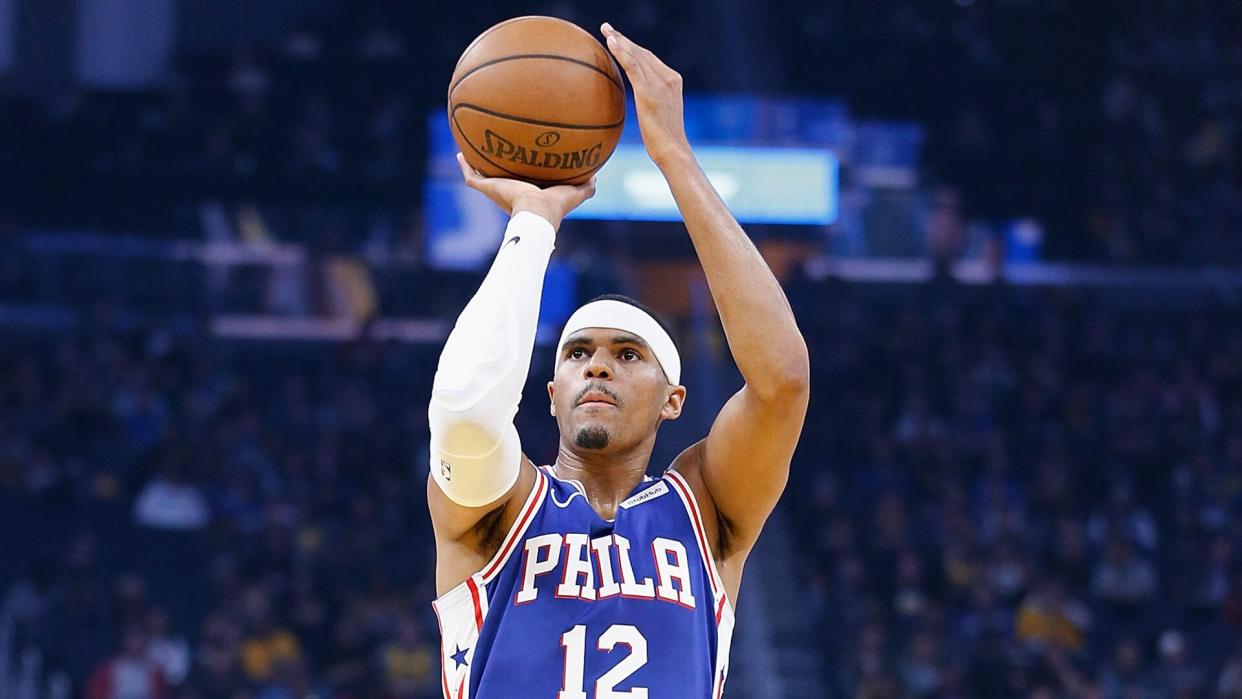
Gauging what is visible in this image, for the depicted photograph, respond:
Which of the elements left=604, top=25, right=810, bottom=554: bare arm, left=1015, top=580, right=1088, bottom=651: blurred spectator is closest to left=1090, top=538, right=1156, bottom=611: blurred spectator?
left=1015, top=580, right=1088, bottom=651: blurred spectator

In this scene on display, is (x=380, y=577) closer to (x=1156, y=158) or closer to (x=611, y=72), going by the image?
(x=611, y=72)

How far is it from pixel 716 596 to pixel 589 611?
327mm

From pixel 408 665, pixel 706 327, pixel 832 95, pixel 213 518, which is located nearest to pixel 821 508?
pixel 706 327

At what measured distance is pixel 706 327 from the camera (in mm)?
14633

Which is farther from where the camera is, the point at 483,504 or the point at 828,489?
the point at 828,489

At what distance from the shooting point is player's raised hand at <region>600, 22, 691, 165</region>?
127 inches

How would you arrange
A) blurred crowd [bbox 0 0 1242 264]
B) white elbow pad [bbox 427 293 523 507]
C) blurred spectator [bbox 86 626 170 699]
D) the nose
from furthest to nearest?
blurred crowd [bbox 0 0 1242 264] < blurred spectator [bbox 86 626 170 699] < the nose < white elbow pad [bbox 427 293 523 507]

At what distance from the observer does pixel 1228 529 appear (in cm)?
1301

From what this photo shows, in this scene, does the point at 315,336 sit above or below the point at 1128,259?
below

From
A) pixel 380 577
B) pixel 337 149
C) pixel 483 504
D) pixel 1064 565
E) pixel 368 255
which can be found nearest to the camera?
pixel 483 504

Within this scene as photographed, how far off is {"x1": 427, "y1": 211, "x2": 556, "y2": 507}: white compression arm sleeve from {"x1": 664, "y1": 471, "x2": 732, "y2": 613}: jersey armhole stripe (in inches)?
17.8

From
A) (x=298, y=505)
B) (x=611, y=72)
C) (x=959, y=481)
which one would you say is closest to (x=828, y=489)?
(x=959, y=481)

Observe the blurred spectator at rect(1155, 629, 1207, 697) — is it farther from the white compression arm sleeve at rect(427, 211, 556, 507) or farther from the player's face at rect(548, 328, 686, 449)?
the white compression arm sleeve at rect(427, 211, 556, 507)

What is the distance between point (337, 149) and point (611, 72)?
12968mm
